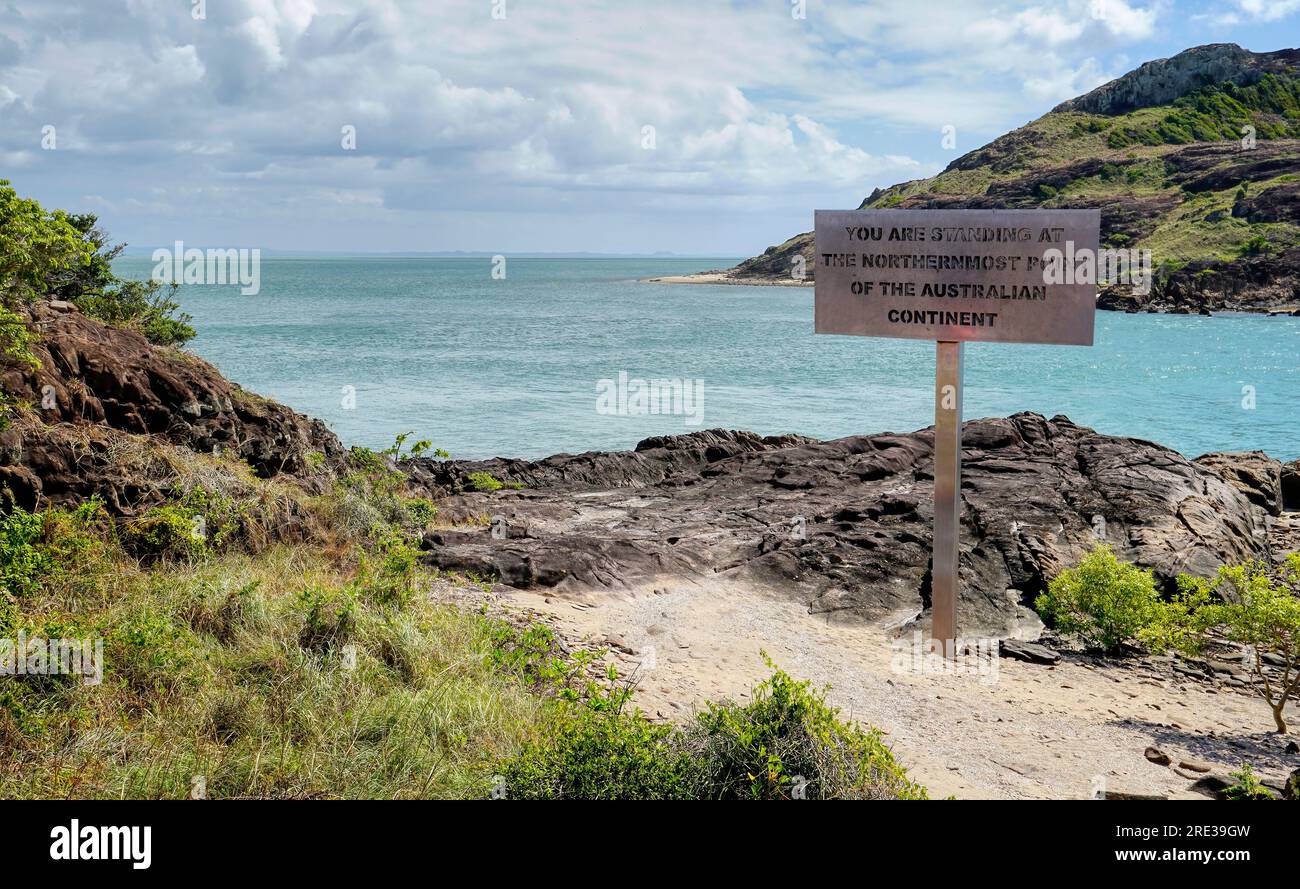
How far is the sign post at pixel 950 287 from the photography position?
8352 mm

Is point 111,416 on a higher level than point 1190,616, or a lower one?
higher

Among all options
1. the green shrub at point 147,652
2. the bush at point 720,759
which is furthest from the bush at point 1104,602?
the green shrub at point 147,652

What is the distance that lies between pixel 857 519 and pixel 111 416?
30.4 feet

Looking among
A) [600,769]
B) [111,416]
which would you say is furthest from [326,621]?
[111,416]

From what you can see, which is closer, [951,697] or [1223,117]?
[951,697]

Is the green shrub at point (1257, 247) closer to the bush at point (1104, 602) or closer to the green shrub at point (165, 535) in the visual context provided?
the bush at point (1104, 602)

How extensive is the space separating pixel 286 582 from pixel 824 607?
220 inches

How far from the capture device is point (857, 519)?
44.0 ft

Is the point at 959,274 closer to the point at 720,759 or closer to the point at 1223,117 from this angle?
the point at 720,759

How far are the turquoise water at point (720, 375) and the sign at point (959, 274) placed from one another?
1902cm

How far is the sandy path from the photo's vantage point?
675 cm

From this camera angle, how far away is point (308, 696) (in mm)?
6312
